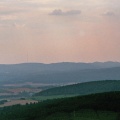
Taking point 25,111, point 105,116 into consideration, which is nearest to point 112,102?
point 105,116

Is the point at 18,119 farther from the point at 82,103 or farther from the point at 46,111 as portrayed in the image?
the point at 82,103

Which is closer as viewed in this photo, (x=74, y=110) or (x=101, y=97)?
(x=74, y=110)

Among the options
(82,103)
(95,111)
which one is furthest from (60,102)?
(95,111)

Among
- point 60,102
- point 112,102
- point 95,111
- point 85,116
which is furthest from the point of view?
point 60,102

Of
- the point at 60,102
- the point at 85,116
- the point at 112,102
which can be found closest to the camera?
the point at 85,116

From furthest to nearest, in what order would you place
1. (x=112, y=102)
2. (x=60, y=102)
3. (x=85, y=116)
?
1. (x=60, y=102)
2. (x=112, y=102)
3. (x=85, y=116)

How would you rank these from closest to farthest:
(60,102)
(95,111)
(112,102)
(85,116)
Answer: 1. (85,116)
2. (95,111)
3. (112,102)
4. (60,102)

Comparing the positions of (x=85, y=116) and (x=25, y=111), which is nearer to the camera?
(x=85, y=116)

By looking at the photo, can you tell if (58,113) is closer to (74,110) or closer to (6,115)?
(74,110)

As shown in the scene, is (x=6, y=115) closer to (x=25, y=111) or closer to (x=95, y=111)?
(x=25, y=111)
